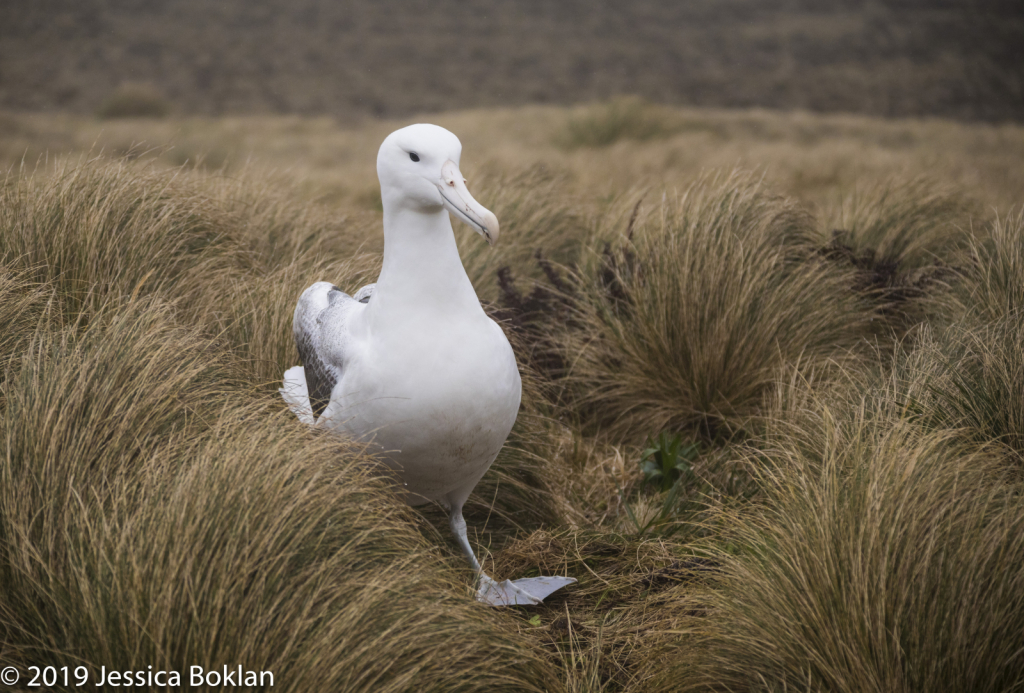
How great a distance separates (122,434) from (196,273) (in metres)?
1.77

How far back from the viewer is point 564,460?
12.1 ft

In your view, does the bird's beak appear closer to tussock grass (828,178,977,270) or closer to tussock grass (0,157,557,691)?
tussock grass (0,157,557,691)

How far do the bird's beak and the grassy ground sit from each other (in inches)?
30.4

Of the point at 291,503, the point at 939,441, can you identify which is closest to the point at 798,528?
the point at 939,441

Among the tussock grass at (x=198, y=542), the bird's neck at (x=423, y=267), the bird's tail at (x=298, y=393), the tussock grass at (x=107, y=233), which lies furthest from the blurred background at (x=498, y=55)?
the tussock grass at (x=198, y=542)

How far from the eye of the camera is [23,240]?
3.53 metres

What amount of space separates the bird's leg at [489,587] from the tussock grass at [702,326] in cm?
139

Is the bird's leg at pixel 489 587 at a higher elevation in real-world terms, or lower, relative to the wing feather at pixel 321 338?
lower

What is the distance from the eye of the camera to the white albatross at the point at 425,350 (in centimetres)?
233

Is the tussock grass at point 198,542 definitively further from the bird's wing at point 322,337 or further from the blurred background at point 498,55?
the blurred background at point 498,55

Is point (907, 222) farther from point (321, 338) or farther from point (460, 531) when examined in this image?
point (321, 338)

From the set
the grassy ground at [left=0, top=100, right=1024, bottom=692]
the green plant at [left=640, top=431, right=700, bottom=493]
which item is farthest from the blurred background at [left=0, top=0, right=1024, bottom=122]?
the green plant at [left=640, top=431, right=700, bottom=493]

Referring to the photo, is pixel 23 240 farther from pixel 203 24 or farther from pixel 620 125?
pixel 203 24

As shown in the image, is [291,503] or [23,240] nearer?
[291,503]
